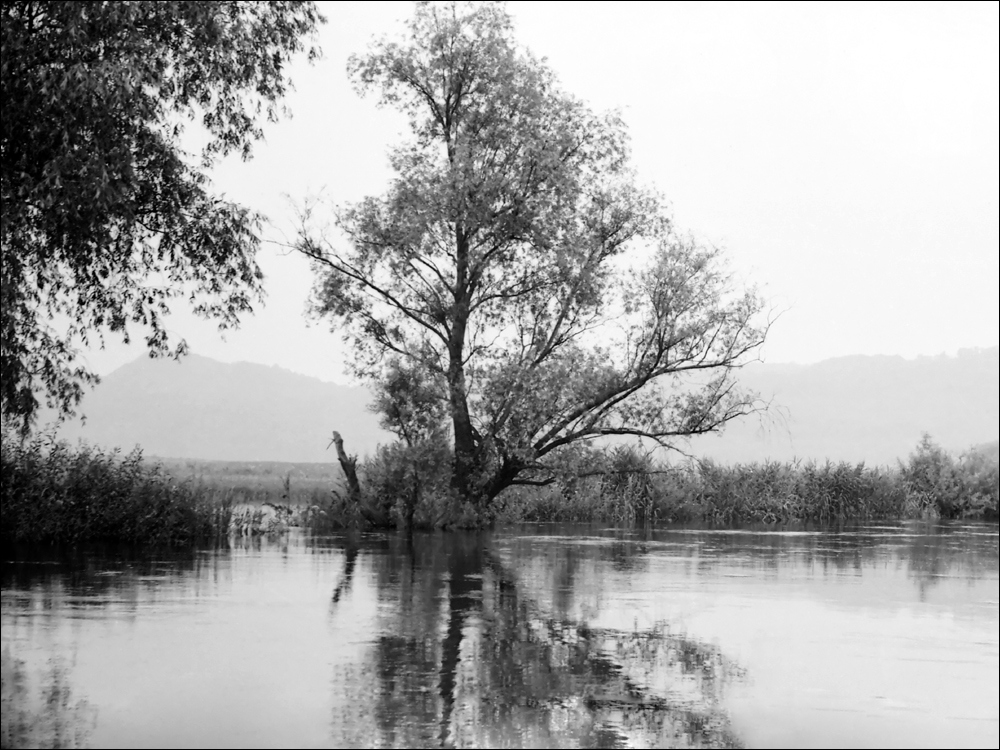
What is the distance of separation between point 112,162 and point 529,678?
1395cm

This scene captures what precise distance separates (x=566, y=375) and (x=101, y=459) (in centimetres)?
1177

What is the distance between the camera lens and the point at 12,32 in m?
19.8

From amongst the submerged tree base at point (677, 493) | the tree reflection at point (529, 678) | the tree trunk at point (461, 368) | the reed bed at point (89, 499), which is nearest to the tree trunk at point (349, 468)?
the submerged tree base at point (677, 493)

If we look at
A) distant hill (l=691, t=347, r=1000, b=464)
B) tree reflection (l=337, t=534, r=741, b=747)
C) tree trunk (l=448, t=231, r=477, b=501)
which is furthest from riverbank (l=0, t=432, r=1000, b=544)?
distant hill (l=691, t=347, r=1000, b=464)

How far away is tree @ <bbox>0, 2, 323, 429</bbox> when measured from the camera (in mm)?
19672

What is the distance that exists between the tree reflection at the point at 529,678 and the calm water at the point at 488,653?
1.5 inches

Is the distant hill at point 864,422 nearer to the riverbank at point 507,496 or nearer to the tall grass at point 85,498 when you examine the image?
the riverbank at point 507,496

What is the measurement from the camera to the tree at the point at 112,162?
1967 centimetres

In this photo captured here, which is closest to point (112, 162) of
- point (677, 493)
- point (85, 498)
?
point (85, 498)

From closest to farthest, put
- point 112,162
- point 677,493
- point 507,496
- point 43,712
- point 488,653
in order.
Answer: point 43,712
point 488,653
point 112,162
point 507,496
point 677,493

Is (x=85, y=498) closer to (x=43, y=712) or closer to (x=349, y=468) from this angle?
(x=349, y=468)

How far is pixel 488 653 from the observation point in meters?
11.6

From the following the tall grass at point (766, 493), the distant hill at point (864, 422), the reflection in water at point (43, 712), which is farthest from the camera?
the distant hill at point (864, 422)

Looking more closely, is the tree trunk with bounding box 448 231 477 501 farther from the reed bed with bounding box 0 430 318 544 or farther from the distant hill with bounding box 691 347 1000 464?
the distant hill with bounding box 691 347 1000 464
